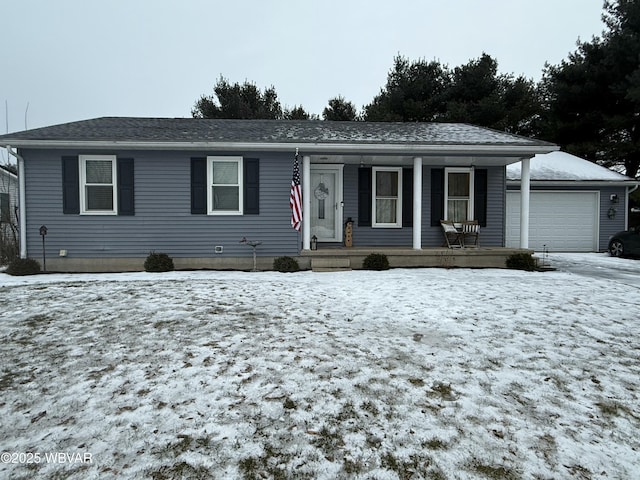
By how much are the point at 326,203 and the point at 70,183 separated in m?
6.18

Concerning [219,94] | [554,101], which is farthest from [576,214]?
[219,94]

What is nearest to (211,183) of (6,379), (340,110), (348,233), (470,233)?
(348,233)

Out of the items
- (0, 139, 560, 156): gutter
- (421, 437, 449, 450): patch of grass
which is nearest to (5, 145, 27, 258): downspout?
(0, 139, 560, 156): gutter

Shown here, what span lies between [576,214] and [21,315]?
1581 centimetres

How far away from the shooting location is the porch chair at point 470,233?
9.56m

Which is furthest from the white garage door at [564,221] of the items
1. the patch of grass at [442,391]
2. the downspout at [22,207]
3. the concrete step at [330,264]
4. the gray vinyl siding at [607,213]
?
the downspout at [22,207]

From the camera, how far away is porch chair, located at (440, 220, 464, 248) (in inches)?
376

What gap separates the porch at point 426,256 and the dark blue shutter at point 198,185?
8.75 feet

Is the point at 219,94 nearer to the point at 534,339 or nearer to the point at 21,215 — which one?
the point at 21,215

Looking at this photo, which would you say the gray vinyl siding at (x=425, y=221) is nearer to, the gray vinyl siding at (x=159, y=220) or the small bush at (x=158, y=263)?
the gray vinyl siding at (x=159, y=220)

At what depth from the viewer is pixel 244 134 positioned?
29.7 ft

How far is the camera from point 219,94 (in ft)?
84.0

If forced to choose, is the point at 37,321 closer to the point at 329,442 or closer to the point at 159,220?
the point at 329,442

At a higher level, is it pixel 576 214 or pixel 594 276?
pixel 576 214
